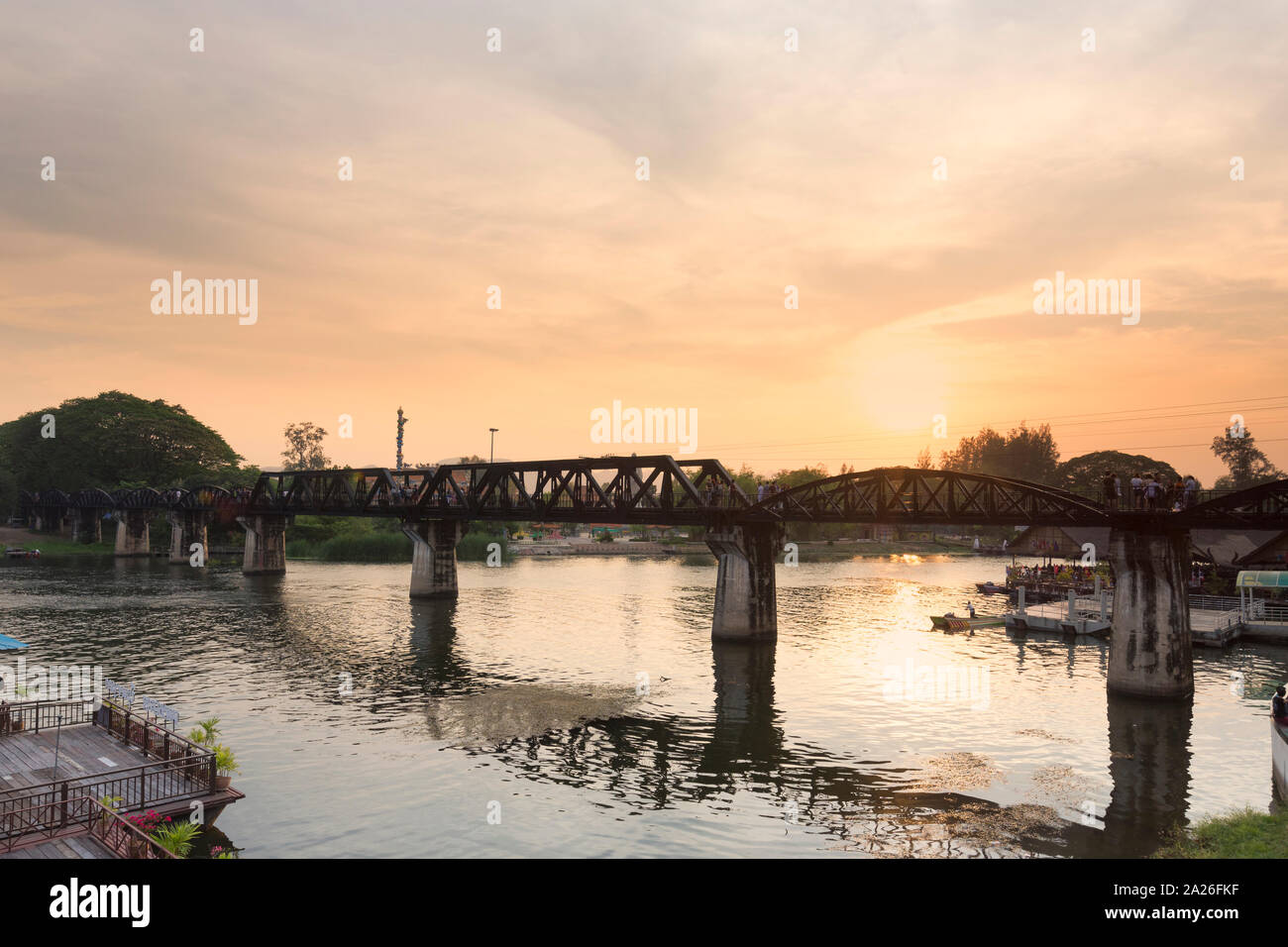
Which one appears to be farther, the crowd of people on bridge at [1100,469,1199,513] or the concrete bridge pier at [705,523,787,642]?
the concrete bridge pier at [705,523,787,642]

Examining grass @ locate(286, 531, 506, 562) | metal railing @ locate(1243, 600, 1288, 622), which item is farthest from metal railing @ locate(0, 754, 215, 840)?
grass @ locate(286, 531, 506, 562)

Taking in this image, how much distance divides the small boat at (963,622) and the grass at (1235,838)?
49.7 metres

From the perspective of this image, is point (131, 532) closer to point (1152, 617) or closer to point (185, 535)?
point (185, 535)

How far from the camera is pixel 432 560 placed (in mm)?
93812

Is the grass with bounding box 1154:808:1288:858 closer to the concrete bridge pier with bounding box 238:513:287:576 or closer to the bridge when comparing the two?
the bridge

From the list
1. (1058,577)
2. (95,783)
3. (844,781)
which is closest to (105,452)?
(1058,577)

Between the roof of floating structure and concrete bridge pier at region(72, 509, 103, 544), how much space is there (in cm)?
19110

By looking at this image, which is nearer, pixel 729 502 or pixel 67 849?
pixel 67 849

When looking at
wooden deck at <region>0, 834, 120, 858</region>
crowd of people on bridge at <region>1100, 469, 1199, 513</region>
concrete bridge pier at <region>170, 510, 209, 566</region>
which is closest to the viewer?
wooden deck at <region>0, 834, 120, 858</region>

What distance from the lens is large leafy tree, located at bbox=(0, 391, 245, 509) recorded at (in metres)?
185

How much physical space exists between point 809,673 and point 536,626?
98.6 ft

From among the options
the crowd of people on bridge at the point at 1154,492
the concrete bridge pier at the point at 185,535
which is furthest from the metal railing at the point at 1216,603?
the concrete bridge pier at the point at 185,535

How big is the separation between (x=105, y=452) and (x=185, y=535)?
60258mm
